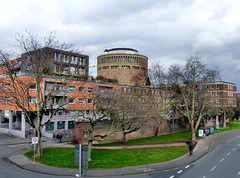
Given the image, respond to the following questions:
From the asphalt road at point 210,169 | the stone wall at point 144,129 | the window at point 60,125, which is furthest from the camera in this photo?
the window at point 60,125

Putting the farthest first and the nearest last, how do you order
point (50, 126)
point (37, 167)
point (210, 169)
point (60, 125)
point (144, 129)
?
point (60, 125), point (50, 126), point (144, 129), point (210, 169), point (37, 167)

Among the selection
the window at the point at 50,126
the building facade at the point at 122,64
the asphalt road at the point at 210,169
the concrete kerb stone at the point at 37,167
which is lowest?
the asphalt road at the point at 210,169

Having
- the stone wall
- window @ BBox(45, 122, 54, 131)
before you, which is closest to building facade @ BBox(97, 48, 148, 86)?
the stone wall

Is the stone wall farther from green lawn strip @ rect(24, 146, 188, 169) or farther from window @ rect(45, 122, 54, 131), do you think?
window @ rect(45, 122, 54, 131)

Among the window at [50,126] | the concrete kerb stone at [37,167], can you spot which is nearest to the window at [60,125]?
the window at [50,126]

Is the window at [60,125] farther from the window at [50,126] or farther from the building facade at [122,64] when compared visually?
the building facade at [122,64]

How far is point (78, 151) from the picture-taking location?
48.1 ft

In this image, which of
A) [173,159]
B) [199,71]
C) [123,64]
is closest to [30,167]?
[173,159]

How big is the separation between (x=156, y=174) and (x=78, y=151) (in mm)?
8643

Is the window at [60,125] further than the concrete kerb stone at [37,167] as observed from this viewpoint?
Yes

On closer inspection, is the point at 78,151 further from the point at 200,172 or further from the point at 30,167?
the point at 200,172

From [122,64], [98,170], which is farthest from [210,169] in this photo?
[122,64]

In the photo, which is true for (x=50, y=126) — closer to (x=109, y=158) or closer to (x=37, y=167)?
(x=109, y=158)

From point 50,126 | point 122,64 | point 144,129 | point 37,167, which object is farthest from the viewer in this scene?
point 122,64
